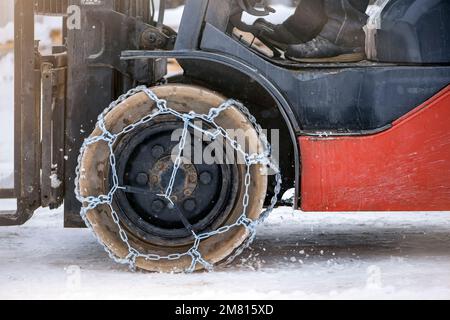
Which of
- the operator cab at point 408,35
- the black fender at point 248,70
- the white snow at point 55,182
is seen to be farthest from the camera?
the white snow at point 55,182

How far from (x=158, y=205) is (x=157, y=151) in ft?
0.95

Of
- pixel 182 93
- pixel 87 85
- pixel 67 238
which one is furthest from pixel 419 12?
pixel 67 238

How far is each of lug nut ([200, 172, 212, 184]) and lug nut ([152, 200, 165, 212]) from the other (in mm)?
250

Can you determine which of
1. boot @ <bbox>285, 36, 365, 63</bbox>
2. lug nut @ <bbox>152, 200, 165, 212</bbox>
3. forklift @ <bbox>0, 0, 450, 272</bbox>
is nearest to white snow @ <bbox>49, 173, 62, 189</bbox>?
forklift @ <bbox>0, 0, 450, 272</bbox>

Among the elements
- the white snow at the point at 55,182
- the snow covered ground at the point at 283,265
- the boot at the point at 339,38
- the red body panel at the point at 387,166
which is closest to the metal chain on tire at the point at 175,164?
the snow covered ground at the point at 283,265

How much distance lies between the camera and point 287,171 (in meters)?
6.35

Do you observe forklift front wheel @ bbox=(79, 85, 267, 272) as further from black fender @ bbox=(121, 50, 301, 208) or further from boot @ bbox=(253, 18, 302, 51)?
boot @ bbox=(253, 18, 302, 51)

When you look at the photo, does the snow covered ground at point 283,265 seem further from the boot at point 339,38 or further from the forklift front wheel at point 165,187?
the boot at point 339,38

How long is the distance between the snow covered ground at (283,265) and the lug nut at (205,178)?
50cm

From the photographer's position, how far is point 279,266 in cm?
614

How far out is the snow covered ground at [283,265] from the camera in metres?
5.45

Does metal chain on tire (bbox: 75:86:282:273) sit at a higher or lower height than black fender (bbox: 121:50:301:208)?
lower

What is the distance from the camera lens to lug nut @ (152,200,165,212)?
19.3 feet

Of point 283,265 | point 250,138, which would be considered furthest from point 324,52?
point 283,265
